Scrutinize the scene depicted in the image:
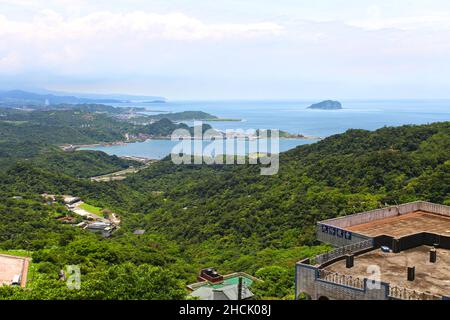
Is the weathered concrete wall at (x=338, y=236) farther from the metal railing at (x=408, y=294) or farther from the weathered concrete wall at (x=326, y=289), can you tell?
the metal railing at (x=408, y=294)

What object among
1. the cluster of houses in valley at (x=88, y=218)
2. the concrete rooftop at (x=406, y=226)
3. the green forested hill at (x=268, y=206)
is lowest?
the cluster of houses in valley at (x=88, y=218)

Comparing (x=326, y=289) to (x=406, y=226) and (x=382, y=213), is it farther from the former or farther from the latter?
(x=382, y=213)

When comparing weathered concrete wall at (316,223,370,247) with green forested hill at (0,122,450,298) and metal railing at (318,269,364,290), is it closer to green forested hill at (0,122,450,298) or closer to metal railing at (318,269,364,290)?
metal railing at (318,269,364,290)

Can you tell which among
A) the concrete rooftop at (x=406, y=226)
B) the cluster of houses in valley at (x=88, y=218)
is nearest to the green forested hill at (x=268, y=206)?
the cluster of houses in valley at (x=88, y=218)
